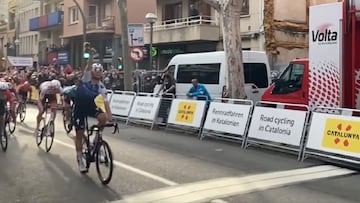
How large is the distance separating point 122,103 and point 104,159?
9154 mm

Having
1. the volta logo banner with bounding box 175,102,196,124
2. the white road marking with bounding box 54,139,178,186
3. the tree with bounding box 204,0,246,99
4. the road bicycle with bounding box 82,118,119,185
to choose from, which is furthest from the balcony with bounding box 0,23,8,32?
the road bicycle with bounding box 82,118,119,185

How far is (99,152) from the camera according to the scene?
26.6 feet

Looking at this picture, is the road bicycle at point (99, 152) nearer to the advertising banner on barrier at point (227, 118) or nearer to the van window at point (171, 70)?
the advertising banner on barrier at point (227, 118)

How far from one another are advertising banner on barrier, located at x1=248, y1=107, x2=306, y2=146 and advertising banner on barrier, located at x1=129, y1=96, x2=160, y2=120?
430 centimetres

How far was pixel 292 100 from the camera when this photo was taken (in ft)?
43.7

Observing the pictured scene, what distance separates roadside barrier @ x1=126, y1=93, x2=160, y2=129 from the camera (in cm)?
1535

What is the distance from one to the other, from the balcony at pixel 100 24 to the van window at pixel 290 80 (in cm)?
2619

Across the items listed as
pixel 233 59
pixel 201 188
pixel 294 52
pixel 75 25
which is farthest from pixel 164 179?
pixel 75 25

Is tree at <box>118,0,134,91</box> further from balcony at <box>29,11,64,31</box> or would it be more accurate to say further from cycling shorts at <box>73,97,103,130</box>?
balcony at <box>29,11,64,31</box>

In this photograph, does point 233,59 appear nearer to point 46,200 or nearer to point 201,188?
point 201,188

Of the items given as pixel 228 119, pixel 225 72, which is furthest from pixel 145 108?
pixel 228 119

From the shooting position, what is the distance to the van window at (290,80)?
13.3 m

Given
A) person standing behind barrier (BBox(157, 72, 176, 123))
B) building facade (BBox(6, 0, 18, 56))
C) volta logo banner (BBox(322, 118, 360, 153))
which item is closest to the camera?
volta logo banner (BBox(322, 118, 360, 153))

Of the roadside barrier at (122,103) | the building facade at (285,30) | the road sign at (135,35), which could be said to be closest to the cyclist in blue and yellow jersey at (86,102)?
the roadside barrier at (122,103)
